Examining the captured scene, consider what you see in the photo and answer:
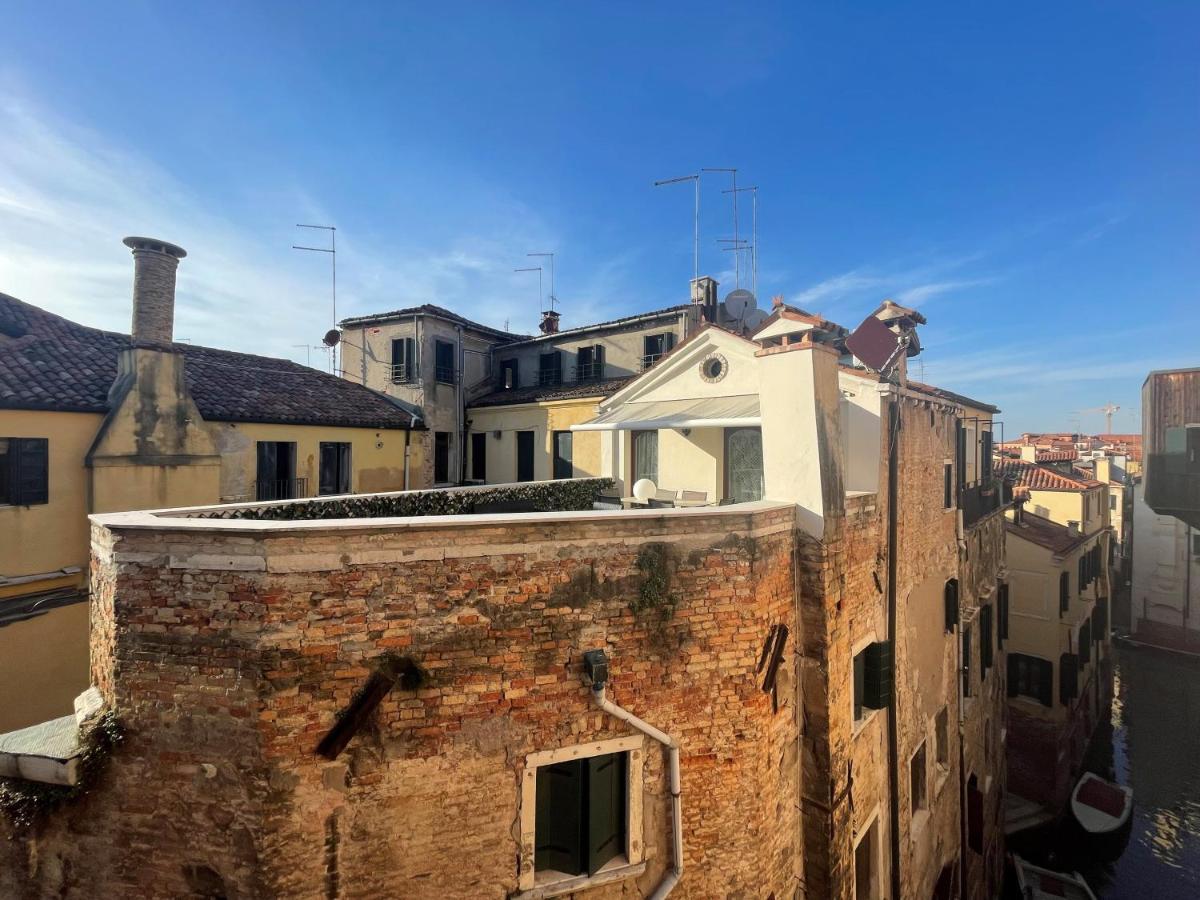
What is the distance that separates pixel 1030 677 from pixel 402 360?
27057 millimetres

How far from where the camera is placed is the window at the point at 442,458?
22.4 meters

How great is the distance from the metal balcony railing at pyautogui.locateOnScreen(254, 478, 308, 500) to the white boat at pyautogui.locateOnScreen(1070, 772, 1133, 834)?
90.4 ft

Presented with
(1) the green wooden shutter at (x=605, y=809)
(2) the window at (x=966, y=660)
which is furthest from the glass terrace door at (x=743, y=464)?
(1) the green wooden shutter at (x=605, y=809)

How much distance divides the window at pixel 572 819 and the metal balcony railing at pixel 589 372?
17092 millimetres

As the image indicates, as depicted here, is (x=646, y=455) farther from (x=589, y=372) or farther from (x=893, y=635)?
(x=589, y=372)

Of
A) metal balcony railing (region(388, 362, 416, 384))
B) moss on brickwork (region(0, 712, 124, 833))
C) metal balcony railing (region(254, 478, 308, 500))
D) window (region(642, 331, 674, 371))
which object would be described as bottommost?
moss on brickwork (region(0, 712, 124, 833))

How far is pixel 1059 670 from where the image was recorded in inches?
742

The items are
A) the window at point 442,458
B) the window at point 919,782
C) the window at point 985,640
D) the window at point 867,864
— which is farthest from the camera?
the window at point 442,458

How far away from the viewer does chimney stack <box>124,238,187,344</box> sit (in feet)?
39.2

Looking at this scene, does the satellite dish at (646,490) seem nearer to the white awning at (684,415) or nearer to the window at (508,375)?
the white awning at (684,415)

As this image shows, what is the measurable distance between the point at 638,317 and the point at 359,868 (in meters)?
18.5

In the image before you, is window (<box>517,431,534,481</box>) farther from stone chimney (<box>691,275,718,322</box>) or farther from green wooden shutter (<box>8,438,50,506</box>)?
green wooden shutter (<box>8,438,50,506</box>)

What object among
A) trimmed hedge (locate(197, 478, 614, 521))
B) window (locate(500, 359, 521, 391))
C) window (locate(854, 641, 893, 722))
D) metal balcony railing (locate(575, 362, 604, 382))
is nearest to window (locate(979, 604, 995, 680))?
window (locate(854, 641, 893, 722))

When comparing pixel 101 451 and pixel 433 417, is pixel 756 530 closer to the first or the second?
pixel 101 451
